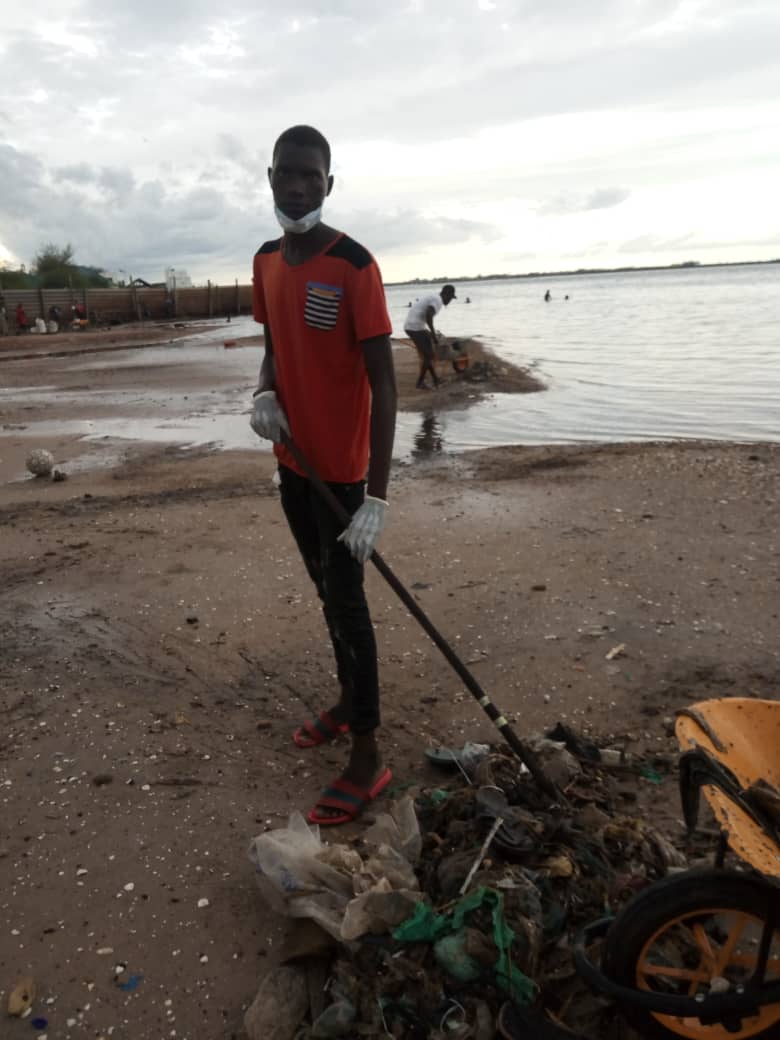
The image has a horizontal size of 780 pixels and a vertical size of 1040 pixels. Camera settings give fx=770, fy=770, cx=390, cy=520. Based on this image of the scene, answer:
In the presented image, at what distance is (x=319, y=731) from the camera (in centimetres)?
329

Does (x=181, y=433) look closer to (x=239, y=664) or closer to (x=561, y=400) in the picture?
(x=561, y=400)

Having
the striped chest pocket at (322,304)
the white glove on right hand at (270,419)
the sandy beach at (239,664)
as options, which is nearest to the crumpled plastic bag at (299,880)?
the sandy beach at (239,664)

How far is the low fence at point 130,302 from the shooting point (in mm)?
38781

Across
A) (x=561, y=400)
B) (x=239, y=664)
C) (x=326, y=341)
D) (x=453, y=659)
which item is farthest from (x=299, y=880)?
(x=561, y=400)

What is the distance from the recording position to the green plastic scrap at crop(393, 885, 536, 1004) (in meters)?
1.95

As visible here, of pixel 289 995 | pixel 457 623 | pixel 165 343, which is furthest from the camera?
pixel 165 343

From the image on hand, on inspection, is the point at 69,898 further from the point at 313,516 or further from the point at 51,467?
the point at 51,467

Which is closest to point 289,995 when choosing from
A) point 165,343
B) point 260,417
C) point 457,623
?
point 260,417

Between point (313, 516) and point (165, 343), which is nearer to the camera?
point (313, 516)

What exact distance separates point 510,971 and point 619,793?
1.06 m

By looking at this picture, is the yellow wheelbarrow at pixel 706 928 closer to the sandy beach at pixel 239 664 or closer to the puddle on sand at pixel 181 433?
the sandy beach at pixel 239 664

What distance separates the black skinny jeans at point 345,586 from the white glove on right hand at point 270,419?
0.15m

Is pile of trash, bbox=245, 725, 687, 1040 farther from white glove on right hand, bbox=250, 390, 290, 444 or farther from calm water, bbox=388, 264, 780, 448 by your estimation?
calm water, bbox=388, 264, 780, 448

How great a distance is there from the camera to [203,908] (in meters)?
2.41
